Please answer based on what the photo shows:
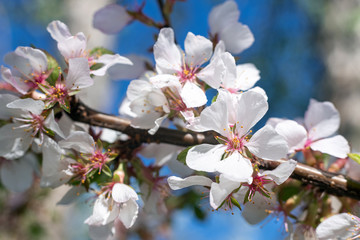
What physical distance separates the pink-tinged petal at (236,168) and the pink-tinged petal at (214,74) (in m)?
0.18

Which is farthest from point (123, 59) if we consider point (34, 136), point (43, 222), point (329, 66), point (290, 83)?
point (290, 83)

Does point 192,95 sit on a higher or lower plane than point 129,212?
higher

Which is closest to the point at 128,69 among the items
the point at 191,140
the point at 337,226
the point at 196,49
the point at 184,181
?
the point at 196,49

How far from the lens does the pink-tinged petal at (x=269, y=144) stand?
764mm

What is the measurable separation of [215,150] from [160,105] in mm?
195

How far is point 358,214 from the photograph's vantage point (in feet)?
2.97

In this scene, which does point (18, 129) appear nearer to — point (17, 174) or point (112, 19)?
point (17, 174)

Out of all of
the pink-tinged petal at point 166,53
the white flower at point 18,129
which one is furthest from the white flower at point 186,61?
the white flower at point 18,129

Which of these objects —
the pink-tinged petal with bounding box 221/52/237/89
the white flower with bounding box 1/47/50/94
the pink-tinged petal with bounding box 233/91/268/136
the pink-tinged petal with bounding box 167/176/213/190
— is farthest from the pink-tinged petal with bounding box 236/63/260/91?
the white flower with bounding box 1/47/50/94

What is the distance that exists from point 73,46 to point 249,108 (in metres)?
0.46

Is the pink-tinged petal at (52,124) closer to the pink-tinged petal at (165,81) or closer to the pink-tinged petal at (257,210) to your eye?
the pink-tinged petal at (165,81)

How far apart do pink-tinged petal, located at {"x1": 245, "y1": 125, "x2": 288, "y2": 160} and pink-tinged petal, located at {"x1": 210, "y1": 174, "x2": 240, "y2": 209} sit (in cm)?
9

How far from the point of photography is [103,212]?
89 cm

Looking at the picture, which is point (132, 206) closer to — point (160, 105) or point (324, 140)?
point (160, 105)
